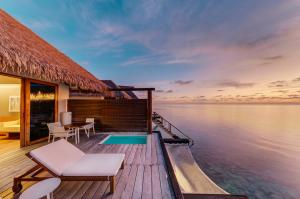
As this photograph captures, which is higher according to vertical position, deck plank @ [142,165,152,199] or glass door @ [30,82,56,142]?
glass door @ [30,82,56,142]

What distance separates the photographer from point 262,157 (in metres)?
12.3

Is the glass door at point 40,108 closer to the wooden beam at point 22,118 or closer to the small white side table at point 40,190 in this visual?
the wooden beam at point 22,118

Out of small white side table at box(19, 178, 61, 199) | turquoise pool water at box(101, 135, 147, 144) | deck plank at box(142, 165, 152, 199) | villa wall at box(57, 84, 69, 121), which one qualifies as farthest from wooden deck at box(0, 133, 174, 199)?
villa wall at box(57, 84, 69, 121)

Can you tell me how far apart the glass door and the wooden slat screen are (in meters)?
1.11

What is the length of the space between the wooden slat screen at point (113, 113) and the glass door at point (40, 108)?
111 cm

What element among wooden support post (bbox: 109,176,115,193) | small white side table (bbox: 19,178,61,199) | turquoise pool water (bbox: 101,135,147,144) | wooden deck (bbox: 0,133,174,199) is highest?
small white side table (bbox: 19,178,61,199)

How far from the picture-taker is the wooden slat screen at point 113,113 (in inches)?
276

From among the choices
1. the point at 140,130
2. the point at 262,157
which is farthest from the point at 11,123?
the point at 262,157

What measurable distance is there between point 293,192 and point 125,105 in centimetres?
964

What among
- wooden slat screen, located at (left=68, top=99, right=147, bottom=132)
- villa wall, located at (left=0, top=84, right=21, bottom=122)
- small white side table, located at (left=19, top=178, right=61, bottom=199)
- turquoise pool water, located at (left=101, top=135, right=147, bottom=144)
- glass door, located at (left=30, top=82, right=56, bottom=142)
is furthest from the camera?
wooden slat screen, located at (left=68, top=99, right=147, bottom=132)

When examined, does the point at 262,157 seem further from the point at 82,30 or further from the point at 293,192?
the point at 82,30

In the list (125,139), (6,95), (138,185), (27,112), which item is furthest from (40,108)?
(138,185)

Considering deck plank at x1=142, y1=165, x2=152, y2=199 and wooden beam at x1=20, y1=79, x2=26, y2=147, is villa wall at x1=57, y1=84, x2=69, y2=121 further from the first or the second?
deck plank at x1=142, y1=165, x2=152, y2=199

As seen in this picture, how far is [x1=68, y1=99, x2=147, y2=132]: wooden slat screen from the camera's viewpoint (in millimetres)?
7016
